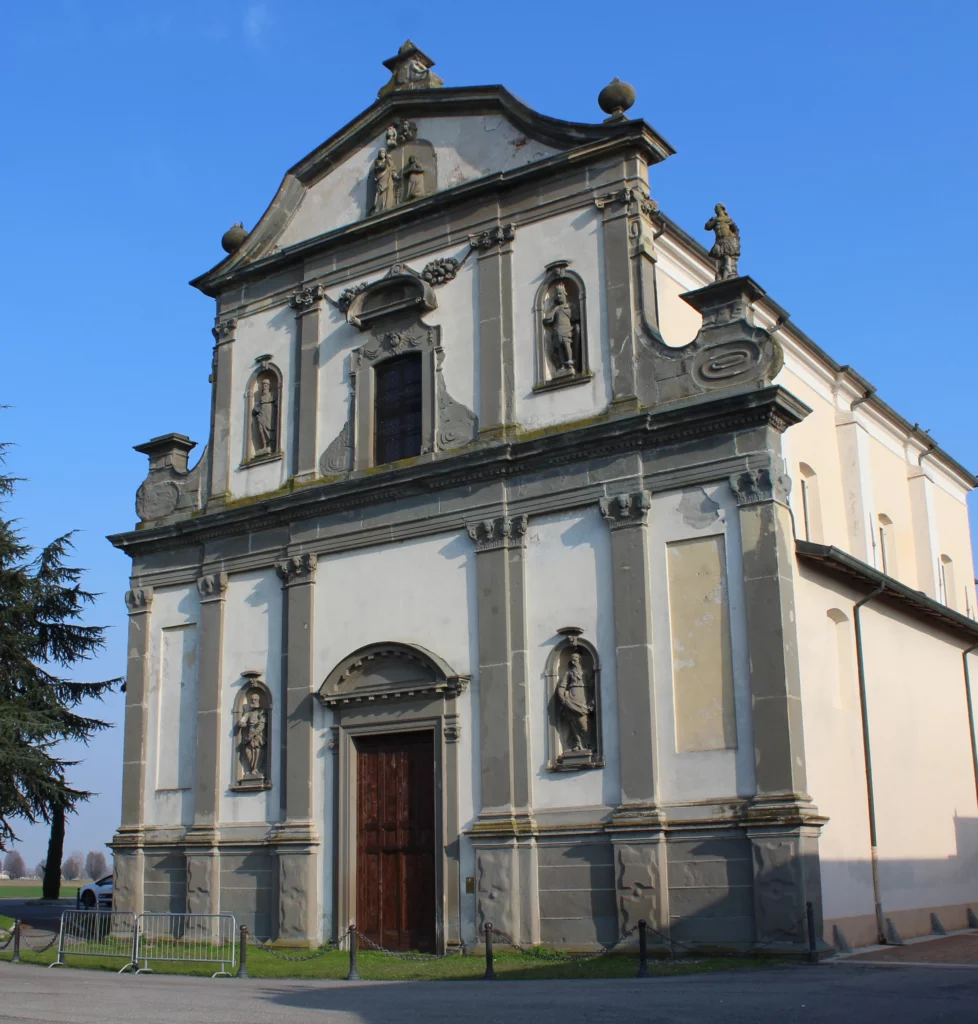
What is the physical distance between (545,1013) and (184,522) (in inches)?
552

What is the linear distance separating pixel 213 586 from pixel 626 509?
8.42m

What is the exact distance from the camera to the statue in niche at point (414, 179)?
879 inches

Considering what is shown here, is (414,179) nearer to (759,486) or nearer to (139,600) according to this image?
(759,486)

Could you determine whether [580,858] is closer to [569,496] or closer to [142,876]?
[569,496]

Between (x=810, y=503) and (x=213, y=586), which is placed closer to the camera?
(x=213, y=586)

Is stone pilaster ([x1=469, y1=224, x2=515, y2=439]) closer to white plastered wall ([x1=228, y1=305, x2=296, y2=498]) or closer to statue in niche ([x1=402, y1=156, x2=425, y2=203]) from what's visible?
statue in niche ([x1=402, y1=156, x2=425, y2=203])

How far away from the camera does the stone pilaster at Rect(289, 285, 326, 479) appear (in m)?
22.4

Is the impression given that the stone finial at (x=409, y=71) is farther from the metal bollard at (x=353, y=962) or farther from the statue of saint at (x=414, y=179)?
the metal bollard at (x=353, y=962)

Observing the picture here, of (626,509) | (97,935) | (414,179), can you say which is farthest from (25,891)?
(626,509)

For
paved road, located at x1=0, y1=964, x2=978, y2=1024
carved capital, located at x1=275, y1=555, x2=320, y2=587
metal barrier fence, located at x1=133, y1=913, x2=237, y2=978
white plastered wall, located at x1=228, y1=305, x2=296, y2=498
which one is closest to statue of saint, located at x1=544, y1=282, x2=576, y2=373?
carved capital, located at x1=275, y1=555, x2=320, y2=587

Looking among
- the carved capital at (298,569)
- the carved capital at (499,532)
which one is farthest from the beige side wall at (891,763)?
the carved capital at (298,569)

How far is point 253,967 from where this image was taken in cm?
1741

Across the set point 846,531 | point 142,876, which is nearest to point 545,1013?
point 142,876

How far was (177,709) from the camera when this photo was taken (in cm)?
2306
